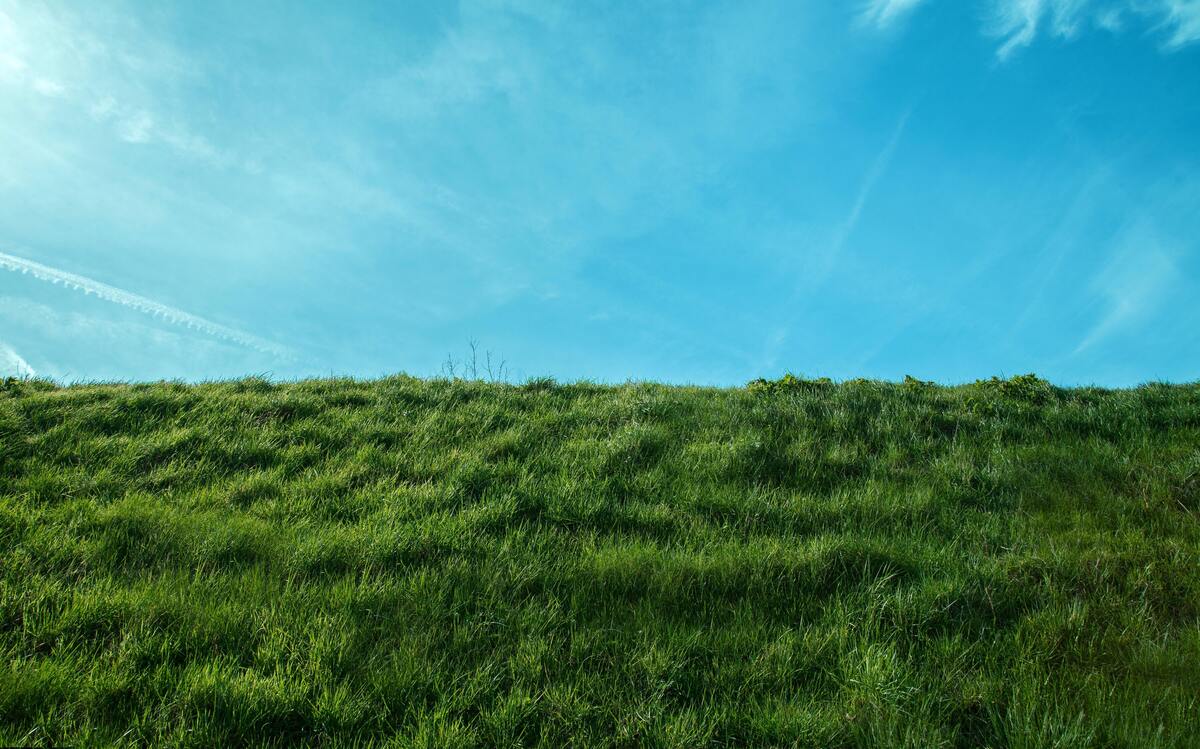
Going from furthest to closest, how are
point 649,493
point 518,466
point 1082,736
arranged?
point 518,466 < point 649,493 < point 1082,736

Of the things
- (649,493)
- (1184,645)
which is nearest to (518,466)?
(649,493)

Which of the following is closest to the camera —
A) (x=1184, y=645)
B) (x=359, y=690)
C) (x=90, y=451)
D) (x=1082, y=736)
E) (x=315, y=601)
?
(x=1082, y=736)

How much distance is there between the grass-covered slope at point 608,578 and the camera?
146 inches

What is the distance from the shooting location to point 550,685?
393 centimetres

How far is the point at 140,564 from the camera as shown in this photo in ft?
17.8

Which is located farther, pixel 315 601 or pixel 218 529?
pixel 218 529

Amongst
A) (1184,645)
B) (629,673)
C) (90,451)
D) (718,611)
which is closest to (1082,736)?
(1184,645)

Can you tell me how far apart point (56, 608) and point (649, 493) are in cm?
490

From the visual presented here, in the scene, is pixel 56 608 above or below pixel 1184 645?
below

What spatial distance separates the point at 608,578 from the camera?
5.16 m

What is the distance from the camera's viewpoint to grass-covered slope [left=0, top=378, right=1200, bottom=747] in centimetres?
372

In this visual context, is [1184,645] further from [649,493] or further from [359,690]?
[359,690]

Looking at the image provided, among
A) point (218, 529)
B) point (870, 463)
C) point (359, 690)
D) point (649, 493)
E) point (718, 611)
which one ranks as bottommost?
point (359, 690)

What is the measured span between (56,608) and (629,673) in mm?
4049
